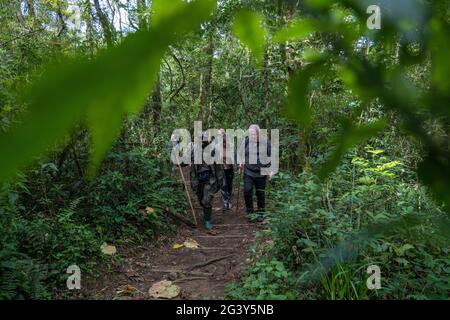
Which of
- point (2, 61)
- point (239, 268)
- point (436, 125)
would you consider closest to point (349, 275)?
point (239, 268)

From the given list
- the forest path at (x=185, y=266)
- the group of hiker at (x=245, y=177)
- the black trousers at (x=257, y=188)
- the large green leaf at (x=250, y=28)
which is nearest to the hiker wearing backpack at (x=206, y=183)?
the group of hiker at (x=245, y=177)

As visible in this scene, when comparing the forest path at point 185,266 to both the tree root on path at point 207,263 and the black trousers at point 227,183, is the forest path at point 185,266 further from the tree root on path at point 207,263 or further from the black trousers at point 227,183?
the black trousers at point 227,183

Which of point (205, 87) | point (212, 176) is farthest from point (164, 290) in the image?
point (205, 87)

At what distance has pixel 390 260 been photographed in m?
3.88

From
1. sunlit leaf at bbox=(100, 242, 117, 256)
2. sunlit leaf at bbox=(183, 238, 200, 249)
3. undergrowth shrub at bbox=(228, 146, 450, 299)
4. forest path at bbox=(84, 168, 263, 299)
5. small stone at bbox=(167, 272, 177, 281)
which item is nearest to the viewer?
undergrowth shrub at bbox=(228, 146, 450, 299)

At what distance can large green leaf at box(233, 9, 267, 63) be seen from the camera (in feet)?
1.44

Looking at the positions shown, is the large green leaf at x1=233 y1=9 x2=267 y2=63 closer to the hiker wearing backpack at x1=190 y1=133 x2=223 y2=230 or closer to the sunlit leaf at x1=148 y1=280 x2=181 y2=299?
the sunlit leaf at x1=148 y1=280 x2=181 y2=299

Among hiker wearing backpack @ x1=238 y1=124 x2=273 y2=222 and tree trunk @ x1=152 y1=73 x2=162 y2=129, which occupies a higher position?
tree trunk @ x1=152 y1=73 x2=162 y2=129

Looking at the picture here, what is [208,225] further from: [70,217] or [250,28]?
[250,28]

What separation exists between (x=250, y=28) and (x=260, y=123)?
9.55 m

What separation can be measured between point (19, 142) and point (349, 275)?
149 inches

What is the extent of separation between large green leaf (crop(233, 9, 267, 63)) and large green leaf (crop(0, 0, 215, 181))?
0.18 meters

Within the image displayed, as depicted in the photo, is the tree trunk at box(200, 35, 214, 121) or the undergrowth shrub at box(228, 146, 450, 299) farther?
the tree trunk at box(200, 35, 214, 121)

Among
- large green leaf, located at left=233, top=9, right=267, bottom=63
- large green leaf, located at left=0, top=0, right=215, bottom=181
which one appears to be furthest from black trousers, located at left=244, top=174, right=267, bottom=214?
large green leaf, located at left=0, top=0, right=215, bottom=181
